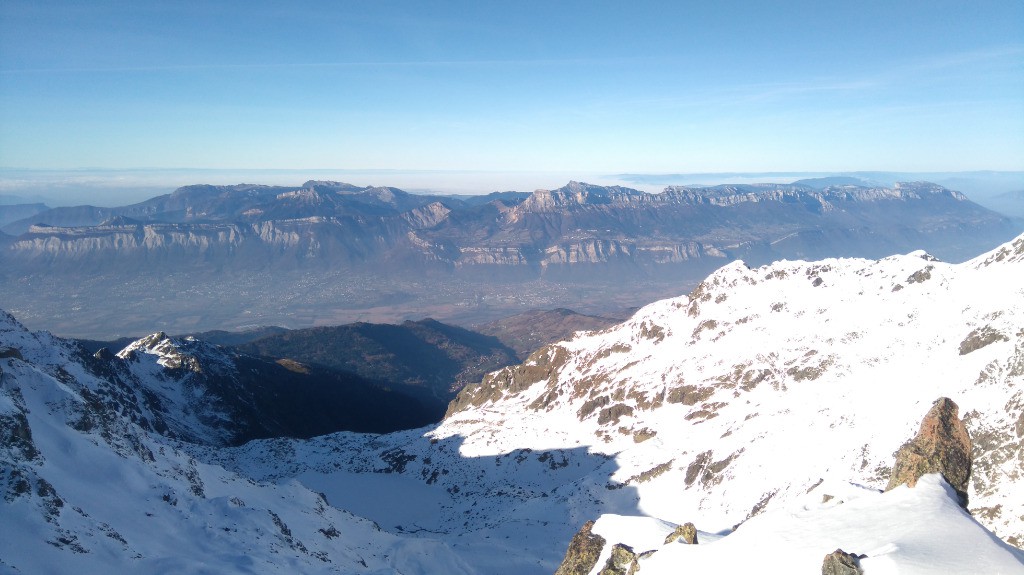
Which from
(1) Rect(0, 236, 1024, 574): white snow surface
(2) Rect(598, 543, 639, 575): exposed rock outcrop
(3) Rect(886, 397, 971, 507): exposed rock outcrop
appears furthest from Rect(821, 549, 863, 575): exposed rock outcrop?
(2) Rect(598, 543, 639, 575): exposed rock outcrop

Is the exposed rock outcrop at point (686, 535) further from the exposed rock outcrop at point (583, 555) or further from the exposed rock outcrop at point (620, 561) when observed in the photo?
the exposed rock outcrop at point (583, 555)

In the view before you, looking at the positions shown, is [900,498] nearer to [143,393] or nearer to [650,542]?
[650,542]

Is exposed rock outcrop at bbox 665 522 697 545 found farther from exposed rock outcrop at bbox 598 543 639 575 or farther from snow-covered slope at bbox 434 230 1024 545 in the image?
snow-covered slope at bbox 434 230 1024 545

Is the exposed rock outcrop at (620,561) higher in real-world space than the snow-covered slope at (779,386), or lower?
higher

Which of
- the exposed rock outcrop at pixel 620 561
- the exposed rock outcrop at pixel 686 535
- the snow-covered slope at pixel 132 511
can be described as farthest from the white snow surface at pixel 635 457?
the exposed rock outcrop at pixel 620 561

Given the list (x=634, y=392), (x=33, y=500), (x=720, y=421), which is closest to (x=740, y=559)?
(x=33, y=500)
